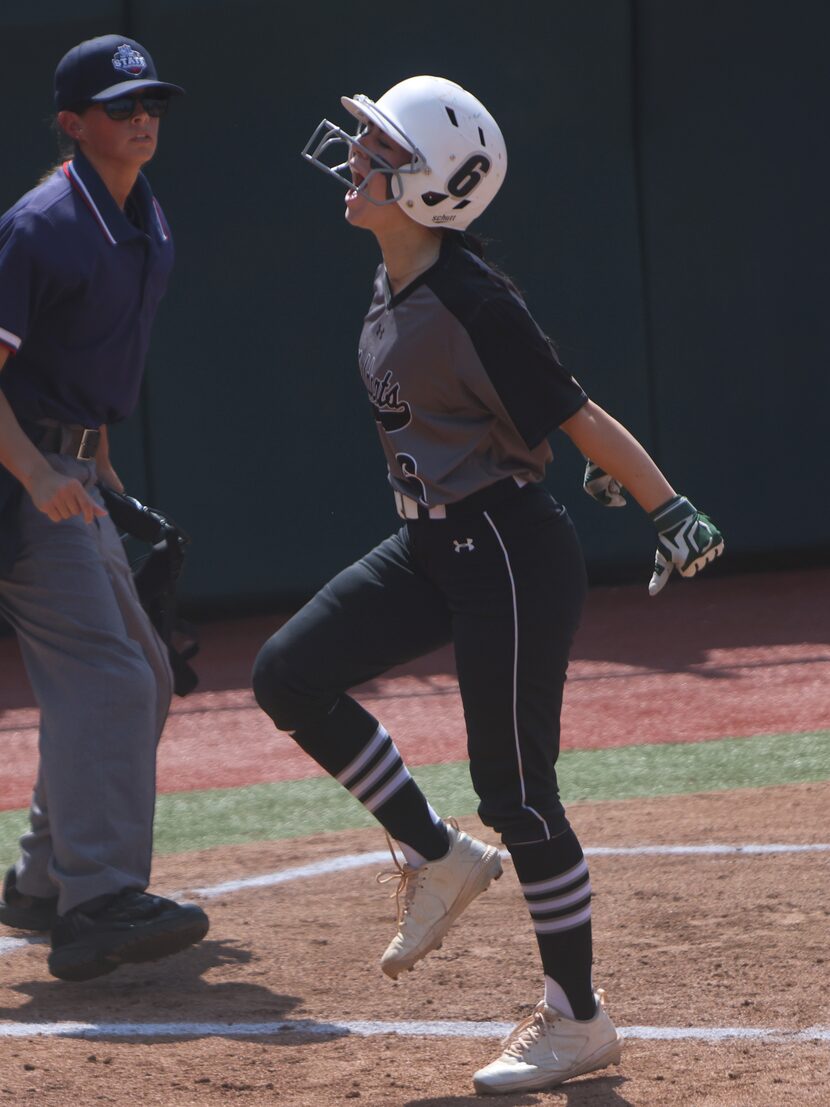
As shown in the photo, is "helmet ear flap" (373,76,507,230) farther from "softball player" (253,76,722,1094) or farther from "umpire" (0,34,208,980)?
"umpire" (0,34,208,980)

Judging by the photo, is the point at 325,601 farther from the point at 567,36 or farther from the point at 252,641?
the point at 567,36

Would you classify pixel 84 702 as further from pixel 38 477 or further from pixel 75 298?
pixel 75 298

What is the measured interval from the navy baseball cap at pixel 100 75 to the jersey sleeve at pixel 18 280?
1.36 ft

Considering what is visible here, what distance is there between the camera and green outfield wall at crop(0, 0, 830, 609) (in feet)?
29.6

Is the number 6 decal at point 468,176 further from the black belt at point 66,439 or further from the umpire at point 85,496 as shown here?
the black belt at point 66,439

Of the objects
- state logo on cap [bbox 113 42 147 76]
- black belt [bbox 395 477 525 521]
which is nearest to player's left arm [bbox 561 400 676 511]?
black belt [bbox 395 477 525 521]

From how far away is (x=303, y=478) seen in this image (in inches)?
366

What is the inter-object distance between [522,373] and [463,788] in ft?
9.99

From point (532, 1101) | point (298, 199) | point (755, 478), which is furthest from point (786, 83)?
point (532, 1101)

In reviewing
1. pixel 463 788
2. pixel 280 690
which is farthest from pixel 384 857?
pixel 280 690

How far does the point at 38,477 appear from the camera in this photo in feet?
13.2

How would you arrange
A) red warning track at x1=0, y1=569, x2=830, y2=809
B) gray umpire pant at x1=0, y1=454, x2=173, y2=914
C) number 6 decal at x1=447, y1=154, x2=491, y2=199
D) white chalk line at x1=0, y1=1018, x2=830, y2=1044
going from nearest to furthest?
number 6 decal at x1=447, y1=154, x2=491, y2=199, white chalk line at x1=0, y1=1018, x2=830, y2=1044, gray umpire pant at x1=0, y1=454, x2=173, y2=914, red warning track at x1=0, y1=569, x2=830, y2=809

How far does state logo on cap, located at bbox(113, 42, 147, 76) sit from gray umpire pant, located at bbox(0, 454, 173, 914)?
996 mm

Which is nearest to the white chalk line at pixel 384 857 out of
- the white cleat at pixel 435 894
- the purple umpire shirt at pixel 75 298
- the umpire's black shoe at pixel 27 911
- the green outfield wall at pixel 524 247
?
the umpire's black shoe at pixel 27 911
